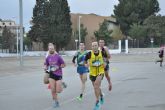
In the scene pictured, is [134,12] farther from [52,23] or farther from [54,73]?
[54,73]

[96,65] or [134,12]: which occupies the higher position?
[134,12]

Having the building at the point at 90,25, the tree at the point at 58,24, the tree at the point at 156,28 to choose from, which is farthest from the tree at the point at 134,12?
the tree at the point at 58,24

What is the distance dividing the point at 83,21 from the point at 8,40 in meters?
17.4

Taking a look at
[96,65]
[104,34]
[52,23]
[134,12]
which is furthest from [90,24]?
[96,65]

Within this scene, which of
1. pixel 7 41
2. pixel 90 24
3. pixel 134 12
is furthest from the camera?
pixel 90 24

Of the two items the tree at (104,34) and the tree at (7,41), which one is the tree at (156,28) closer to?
the tree at (104,34)

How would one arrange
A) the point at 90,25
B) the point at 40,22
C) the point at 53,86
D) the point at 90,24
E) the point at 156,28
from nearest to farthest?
the point at 53,86 < the point at 40,22 < the point at 156,28 < the point at 90,24 < the point at 90,25

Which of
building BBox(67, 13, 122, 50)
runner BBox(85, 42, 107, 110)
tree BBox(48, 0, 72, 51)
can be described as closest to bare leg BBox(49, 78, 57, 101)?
runner BBox(85, 42, 107, 110)

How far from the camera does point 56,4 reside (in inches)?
3492

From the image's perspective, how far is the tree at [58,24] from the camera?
8775 cm

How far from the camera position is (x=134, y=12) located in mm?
104812

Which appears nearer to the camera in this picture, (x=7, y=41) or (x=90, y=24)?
(x=7, y=41)

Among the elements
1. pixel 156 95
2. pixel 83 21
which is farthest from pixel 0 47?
pixel 156 95

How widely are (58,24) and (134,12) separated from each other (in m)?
22.3
